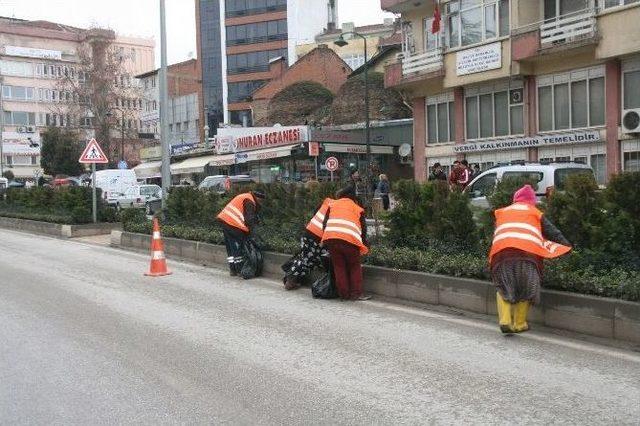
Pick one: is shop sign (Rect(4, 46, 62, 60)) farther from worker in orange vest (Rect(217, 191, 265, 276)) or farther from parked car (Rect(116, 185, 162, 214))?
worker in orange vest (Rect(217, 191, 265, 276))

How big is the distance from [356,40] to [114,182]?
40.0m

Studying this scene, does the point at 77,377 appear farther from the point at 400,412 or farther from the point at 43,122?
the point at 43,122

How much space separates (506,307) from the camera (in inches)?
271

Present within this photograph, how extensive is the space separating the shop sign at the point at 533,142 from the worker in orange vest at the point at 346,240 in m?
15.0

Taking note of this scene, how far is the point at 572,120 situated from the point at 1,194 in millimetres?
25533

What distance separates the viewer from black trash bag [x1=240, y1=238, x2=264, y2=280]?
11.6 meters

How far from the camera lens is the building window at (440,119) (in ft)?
90.9

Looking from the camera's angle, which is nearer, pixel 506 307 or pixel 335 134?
pixel 506 307

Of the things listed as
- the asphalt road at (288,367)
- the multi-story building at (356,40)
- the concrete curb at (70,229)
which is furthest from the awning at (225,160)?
the asphalt road at (288,367)

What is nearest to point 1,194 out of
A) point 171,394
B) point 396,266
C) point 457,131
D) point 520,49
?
point 457,131

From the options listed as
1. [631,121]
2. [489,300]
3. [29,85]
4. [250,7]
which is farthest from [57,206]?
[29,85]

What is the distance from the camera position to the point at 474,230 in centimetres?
916

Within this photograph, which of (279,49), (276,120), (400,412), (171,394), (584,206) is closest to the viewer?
(400,412)

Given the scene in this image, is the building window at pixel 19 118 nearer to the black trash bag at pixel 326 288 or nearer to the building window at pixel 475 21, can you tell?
the building window at pixel 475 21
